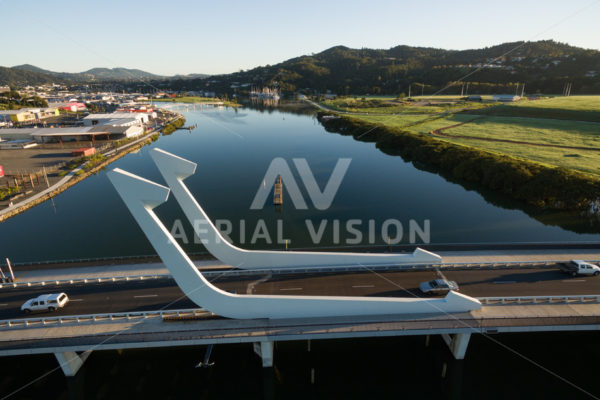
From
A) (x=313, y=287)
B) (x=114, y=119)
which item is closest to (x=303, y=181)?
(x=313, y=287)

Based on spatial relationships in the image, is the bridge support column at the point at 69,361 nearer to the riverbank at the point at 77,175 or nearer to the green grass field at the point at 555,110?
the riverbank at the point at 77,175

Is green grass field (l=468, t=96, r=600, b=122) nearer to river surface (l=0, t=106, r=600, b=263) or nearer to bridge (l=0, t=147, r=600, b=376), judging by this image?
river surface (l=0, t=106, r=600, b=263)

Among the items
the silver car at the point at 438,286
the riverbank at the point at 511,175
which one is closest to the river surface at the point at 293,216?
the riverbank at the point at 511,175

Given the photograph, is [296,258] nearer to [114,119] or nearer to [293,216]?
[293,216]

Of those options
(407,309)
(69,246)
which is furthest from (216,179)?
(407,309)

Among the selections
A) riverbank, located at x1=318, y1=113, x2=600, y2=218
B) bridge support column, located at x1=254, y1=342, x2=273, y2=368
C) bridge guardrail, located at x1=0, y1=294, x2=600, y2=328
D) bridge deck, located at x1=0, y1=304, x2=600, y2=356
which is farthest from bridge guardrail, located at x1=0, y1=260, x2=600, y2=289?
riverbank, located at x1=318, y1=113, x2=600, y2=218

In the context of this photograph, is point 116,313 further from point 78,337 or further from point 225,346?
point 225,346
